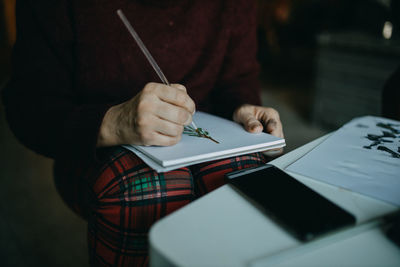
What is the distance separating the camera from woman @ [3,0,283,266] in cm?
48

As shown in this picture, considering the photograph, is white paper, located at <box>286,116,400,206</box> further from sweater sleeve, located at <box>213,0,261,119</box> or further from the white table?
sweater sleeve, located at <box>213,0,261,119</box>

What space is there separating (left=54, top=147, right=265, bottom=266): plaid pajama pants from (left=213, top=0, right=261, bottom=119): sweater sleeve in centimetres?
34

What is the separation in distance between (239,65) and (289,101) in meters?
1.98

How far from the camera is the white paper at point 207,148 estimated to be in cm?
41

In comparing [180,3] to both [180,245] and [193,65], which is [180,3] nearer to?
[193,65]

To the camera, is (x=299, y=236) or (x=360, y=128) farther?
(x=360, y=128)

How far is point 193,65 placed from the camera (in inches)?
31.4

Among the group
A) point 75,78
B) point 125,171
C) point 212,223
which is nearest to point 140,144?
point 125,171

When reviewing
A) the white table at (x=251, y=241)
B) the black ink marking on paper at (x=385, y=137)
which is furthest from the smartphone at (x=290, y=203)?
the black ink marking on paper at (x=385, y=137)

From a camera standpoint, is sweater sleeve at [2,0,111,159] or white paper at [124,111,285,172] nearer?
white paper at [124,111,285,172]

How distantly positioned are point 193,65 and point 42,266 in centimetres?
76

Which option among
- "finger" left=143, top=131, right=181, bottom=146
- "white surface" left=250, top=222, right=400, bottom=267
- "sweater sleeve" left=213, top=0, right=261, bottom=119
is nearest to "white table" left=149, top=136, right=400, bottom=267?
"white surface" left=250, top=222, right=400, bottom=267

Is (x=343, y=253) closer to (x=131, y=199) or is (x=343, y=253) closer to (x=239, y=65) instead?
(x=131, y=199)

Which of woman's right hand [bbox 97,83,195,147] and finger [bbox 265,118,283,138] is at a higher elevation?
woman's right hand [bbox 97,83,195,147]
